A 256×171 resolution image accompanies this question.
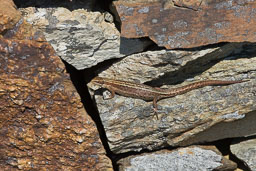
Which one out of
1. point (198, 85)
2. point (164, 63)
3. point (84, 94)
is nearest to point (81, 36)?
point (164, 63)

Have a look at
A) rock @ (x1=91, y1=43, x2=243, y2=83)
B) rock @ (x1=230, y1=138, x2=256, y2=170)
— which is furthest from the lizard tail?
rock @ (x1=230, y1=138, x2=256, y2=170)

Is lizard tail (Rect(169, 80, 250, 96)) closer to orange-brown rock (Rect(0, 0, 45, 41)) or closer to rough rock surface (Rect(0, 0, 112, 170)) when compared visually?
rough rock surface (Rect(0, 0, 112, 170))

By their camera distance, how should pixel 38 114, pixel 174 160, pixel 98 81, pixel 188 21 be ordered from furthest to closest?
pixel 174 160 → pixel 98 81 → pixel 38 114 → pixel 188 21

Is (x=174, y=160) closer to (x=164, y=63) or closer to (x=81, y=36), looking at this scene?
(x=164, y=63)

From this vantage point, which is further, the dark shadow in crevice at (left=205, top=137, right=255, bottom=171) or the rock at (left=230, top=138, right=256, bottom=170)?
the dark shadow in crevice at (left=205, top=137, right=255, bottom=171)

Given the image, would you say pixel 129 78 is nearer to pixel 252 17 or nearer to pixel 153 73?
pixel 153 73

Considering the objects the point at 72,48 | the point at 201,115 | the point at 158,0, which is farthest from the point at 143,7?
the point at 201,115
